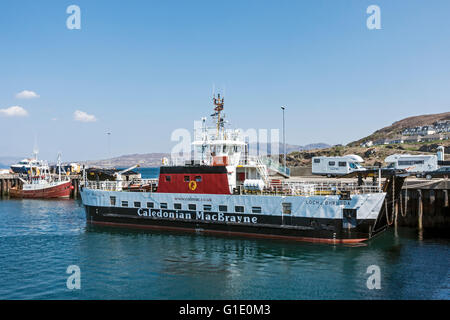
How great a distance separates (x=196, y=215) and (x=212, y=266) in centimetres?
758

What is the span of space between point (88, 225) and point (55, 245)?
23.8ft

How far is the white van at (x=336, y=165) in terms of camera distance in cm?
4097

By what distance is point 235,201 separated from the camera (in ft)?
80.8

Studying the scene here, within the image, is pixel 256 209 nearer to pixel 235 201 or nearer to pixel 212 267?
pixel 235 201

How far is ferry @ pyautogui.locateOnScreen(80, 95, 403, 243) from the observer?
874 inches

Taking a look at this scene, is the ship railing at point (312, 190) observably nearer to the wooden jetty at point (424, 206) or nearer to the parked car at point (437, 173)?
the wooden jetty at point (424, 206)

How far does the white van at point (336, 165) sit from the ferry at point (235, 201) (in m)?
15.2

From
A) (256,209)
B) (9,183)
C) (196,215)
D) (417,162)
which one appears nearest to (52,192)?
(9,183)

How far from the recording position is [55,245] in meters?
23.9

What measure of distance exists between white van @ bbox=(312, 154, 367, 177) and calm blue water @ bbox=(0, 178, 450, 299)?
1465 centimetres

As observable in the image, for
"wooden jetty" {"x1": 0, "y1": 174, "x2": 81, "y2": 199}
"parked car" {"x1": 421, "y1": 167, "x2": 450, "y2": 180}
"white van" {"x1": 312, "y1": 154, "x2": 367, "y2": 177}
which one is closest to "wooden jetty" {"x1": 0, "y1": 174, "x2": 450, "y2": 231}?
"parked car" {"x1": 421, "y1": 167, "x2": 450, "y2": 180}
